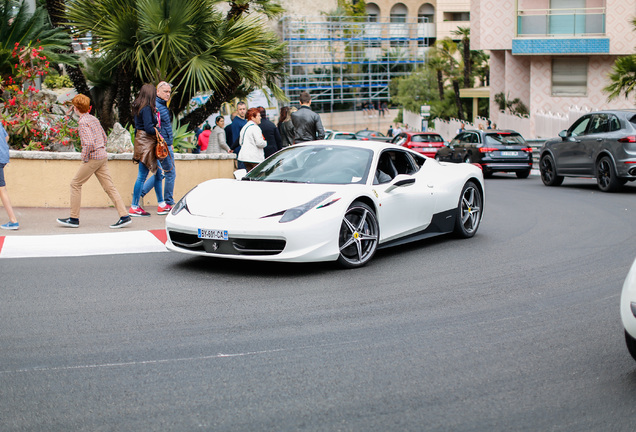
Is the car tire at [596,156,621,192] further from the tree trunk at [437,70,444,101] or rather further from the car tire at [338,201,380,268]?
the tree trunk at [437,70,444,101]

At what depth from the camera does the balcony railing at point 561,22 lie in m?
35.5

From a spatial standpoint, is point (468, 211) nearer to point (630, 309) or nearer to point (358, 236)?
point (358, 236)

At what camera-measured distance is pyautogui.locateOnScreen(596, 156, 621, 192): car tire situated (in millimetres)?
16844

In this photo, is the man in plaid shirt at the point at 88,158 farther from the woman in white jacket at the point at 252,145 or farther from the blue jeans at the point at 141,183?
the woman in white jacket at the point at 252,145

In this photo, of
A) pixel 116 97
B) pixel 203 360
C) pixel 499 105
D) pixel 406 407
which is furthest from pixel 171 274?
pixel 499 105

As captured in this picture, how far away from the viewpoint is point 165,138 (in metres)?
11.6

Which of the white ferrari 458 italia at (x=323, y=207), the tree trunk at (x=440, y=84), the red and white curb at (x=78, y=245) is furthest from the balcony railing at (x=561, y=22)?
the red and white curb at (x=78, y=245)

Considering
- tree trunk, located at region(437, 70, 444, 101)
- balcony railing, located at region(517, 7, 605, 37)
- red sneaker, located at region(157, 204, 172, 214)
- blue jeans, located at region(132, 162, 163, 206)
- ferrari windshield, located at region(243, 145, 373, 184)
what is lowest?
red sneaker, located at region(157, 204, 172, 214)

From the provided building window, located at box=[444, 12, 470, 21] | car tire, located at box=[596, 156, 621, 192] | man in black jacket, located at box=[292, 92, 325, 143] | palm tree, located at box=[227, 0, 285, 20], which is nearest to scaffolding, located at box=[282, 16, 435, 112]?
building window, located at box=[444, 12, 470, 21]

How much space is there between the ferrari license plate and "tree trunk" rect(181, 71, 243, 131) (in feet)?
29.6

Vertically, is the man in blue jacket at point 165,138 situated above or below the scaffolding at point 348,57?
below

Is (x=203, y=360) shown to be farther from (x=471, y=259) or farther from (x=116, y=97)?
(x=116, y=97)

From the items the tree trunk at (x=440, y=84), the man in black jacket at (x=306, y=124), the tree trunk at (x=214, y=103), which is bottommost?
the man in black jacket at (x=306, y=124)

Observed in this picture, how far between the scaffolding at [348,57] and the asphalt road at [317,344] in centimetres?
6876
